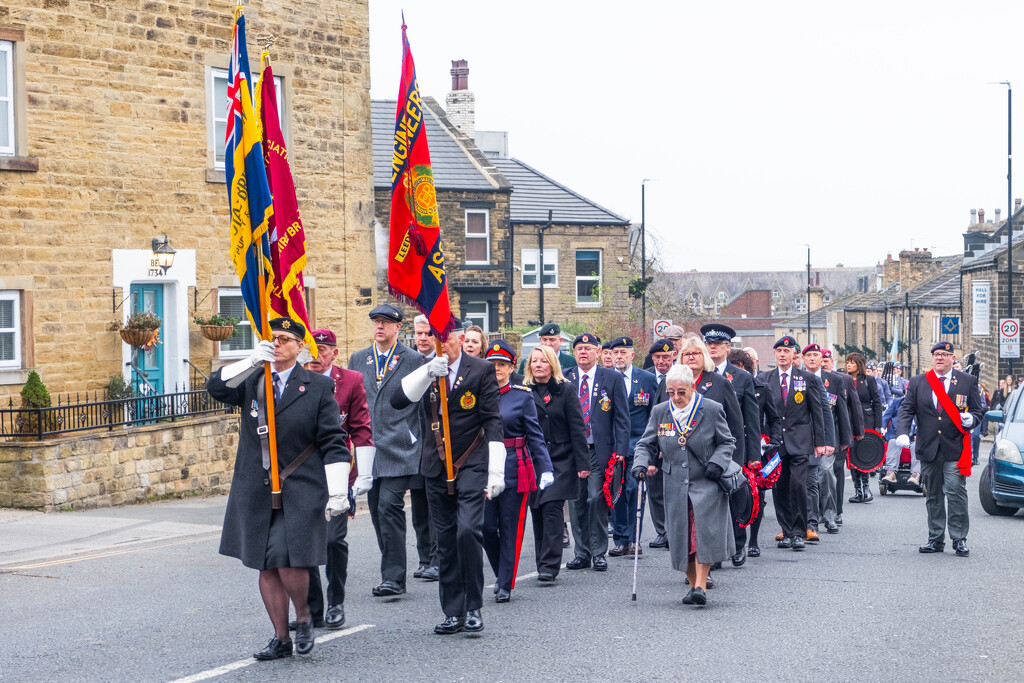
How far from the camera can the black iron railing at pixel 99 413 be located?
1494cm

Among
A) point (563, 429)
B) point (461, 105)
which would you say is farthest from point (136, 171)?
point (461, 105)

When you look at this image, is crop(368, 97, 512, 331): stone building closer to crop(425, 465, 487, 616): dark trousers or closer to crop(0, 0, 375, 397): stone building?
crop(0, 0, 375, 397): stone building

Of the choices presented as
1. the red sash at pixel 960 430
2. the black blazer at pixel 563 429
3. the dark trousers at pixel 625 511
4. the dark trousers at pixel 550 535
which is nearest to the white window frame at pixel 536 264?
the dark trousers at pixel 625 511

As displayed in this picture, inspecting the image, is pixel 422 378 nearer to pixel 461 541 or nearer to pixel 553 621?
pixel 461 541

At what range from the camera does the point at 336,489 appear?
6.98 meters

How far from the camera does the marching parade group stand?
7.07m

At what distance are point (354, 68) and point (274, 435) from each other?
16639 mm

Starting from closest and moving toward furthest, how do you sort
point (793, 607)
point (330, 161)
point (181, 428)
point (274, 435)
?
point (274, 435), point (793, 607), point (181, 428), point (330, 161)

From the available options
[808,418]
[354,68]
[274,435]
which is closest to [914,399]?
[808,418]

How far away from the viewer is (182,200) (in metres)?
19.6

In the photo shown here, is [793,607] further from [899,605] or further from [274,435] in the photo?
[274,435]

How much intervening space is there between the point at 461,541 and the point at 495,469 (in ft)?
1.70

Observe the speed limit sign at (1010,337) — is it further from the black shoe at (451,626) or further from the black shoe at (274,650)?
the black shoe at (274,650)

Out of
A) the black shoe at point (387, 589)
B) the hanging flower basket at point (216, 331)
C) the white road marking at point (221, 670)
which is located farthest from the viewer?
the hanging flower basket at point (216, 331)
